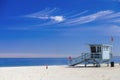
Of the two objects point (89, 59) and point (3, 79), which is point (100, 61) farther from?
point (3, 79)

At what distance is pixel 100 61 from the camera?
43.8m

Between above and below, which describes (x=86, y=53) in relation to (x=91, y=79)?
above

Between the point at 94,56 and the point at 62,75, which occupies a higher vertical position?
the point at 94,56

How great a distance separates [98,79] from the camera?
2391cm

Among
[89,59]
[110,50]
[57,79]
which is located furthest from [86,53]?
[57,79]

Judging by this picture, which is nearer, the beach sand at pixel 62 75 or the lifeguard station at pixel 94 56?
the beach sand at pixel 62 75

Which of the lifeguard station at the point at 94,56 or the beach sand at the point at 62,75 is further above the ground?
the lifeguard station at the point at 94,56

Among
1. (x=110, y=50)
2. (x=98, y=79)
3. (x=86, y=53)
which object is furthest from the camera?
(x=110, y=50)

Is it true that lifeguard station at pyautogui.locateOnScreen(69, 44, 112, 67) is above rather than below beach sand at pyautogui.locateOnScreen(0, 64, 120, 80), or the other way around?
above

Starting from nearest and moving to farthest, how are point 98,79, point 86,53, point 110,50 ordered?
point 98,79
point 86,53
point 110,50

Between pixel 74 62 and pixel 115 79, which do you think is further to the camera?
pixel 74 62

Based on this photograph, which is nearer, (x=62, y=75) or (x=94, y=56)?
(x=62, y=75)

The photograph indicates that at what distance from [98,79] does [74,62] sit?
823 inches

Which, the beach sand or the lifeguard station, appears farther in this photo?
the lifeguard station
